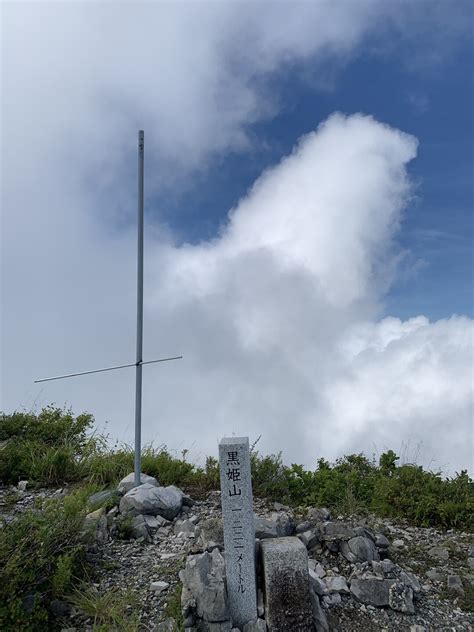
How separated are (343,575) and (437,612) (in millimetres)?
1161

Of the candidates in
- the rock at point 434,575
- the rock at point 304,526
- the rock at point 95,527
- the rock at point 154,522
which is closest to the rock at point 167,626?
the rock at point 95,527

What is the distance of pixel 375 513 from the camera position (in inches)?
354

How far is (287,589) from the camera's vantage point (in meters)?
5.55

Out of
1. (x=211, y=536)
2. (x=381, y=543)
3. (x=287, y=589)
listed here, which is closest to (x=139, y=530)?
(x=211, y=536)

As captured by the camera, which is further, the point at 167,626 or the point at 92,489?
the point at 92,489

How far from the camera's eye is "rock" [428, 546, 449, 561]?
24.3ft

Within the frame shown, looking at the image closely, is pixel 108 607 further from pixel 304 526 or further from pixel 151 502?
pixel 304 526

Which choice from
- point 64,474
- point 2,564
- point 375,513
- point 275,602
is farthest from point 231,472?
point 64,474

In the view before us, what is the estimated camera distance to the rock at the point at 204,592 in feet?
17.8

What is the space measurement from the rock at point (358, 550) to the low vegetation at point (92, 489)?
185 cm

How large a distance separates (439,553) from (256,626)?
3431 millimetres

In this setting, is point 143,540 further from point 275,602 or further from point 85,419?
point 85,419

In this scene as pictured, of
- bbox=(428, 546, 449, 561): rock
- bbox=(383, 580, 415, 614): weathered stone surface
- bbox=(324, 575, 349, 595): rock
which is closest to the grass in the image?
bbox=(324, 575, 349, 595): rock

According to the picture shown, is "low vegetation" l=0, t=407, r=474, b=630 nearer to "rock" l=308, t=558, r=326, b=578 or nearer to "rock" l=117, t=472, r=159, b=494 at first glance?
"rock" l=117, t=472, r=159, b=494
